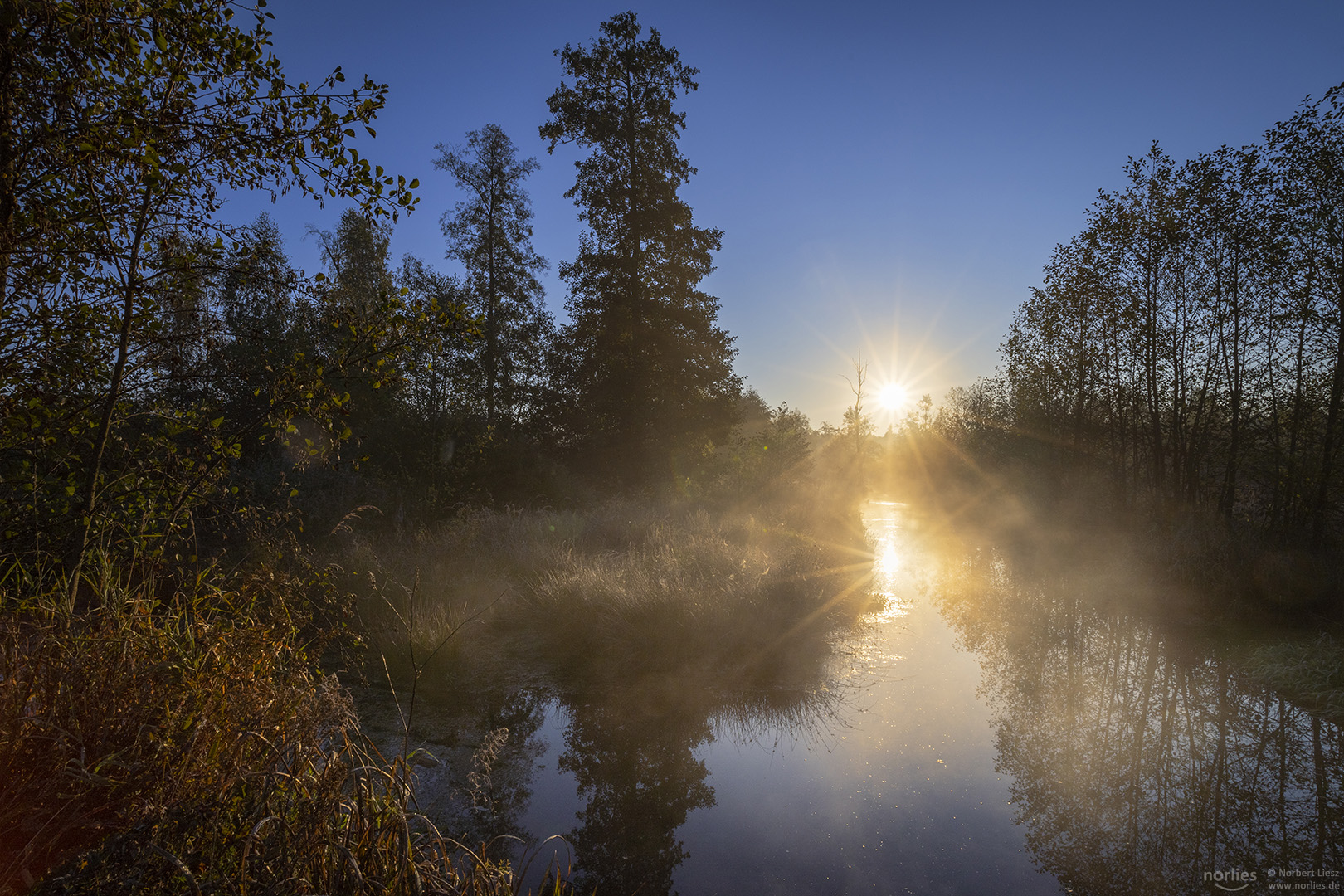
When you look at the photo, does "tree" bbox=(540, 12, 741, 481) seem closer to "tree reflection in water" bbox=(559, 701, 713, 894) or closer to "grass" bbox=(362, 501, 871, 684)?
"grass" bbox=(362, 501, 871, 684)

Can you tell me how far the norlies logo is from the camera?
3430 millimetres

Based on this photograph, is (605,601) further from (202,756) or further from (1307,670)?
(1307,670)

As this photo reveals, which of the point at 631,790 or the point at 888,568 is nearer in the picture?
the point at 631,790

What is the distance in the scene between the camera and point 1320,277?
34.2 ft

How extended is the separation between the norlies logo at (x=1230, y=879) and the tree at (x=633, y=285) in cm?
1502

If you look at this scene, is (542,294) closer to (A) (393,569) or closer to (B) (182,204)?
(A) (393,569)

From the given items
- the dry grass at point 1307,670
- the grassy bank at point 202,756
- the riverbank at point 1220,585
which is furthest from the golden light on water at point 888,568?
the dry grass at point 1307,670

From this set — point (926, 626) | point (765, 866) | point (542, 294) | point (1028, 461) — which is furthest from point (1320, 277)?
point (542, 294)

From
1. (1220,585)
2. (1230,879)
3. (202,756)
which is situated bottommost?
(1230,879)

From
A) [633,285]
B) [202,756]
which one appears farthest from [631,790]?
[633,285]

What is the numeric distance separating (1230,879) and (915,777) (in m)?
1.84

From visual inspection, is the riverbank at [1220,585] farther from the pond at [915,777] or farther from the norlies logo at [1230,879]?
the norlies logo at [1230,879]

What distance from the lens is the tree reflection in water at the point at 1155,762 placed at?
3.70 meters

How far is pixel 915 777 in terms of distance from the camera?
4746 millimetres
